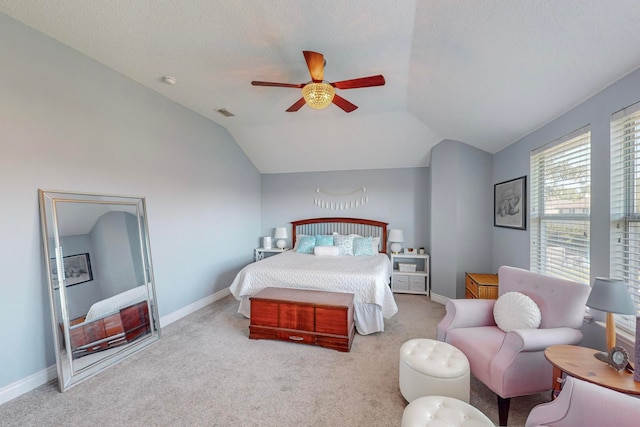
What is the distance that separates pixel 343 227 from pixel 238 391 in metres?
3.68

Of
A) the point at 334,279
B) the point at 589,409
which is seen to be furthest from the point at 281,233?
the point at 589,409

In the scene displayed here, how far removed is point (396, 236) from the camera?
494cm

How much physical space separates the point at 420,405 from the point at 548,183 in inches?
106

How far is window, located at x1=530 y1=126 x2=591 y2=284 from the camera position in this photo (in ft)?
7.39

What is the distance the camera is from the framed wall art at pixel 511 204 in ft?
10.5

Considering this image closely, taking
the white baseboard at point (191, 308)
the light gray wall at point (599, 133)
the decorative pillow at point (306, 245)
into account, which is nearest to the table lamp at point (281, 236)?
the decorative pillow at point (306, 245)

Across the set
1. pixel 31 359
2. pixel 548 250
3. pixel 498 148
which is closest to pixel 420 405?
pixel 548 250

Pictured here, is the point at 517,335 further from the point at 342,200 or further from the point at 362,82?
the point at 342,200

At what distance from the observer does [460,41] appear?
2.02 metres

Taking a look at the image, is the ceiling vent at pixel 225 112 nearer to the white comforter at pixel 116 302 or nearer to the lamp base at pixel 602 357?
the white comforter at pixel 116 302

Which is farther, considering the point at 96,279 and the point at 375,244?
the point at 375,244

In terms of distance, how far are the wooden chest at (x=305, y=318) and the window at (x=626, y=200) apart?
7.09 ft

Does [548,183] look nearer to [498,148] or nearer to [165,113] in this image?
[498,148]

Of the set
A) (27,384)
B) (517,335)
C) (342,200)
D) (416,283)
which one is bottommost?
(416,283)
